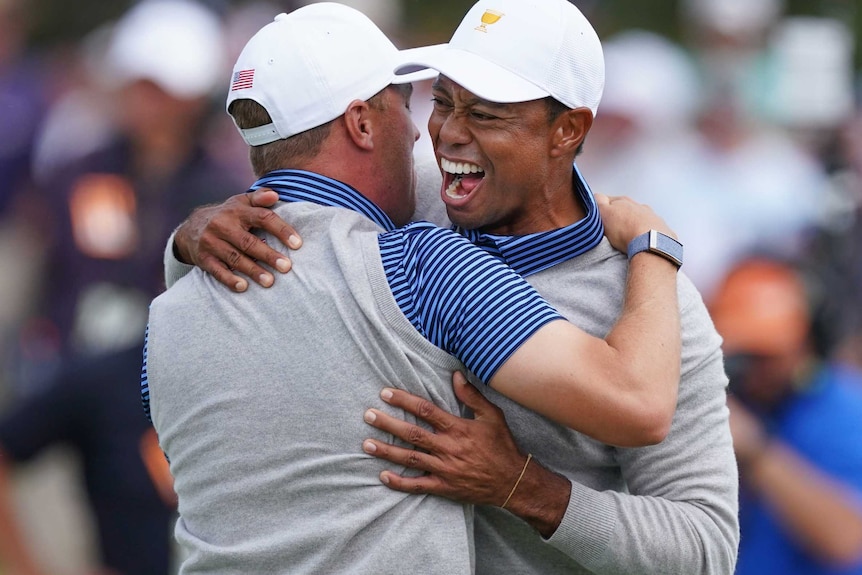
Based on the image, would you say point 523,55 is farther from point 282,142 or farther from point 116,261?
point 116,261

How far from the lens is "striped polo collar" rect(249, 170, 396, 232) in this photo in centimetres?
299

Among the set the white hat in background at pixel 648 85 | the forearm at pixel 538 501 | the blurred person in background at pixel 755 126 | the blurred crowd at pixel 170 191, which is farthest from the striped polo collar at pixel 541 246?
the white hat in background at pixel 648 85

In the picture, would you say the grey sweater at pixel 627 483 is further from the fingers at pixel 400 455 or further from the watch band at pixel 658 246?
the fingers at pixel 400 455

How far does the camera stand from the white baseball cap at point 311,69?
3041mm

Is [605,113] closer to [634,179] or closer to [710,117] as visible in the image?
[634,179]

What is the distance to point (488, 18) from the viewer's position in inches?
124

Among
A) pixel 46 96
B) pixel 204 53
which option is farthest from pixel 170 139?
pixel 46 96

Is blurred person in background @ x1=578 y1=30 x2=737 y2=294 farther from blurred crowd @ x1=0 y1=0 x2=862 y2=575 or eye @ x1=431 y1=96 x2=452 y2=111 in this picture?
eye @ x1=431 y1=96 x2=452 y2=111

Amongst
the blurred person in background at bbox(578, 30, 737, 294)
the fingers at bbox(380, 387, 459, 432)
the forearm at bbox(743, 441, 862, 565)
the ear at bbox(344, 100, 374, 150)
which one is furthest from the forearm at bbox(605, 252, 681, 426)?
the blurred person in background at bbox(578, 30, 737, 294)

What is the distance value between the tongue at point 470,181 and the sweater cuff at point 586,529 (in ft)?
2.35

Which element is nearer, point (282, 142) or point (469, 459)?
point (469, 459)

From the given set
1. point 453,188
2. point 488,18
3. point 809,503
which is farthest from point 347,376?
point 809,503

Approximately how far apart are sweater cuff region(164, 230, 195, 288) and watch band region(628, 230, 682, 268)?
1052 millimetres

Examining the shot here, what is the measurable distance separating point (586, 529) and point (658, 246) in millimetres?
653
